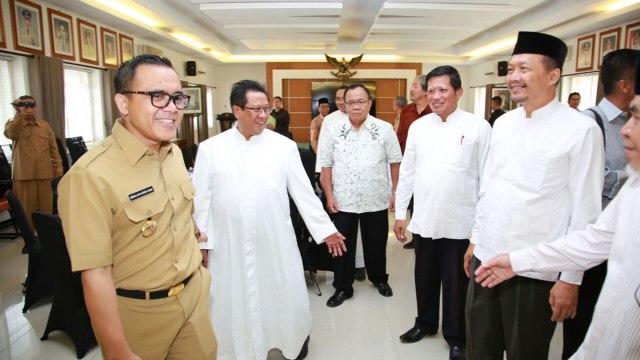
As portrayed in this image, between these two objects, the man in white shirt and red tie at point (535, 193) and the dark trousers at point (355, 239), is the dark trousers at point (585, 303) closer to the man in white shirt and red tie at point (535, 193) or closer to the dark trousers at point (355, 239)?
the man in white shirt and red tie at point (535, 193)

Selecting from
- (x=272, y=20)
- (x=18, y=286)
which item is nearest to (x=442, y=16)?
(x=272, y=20)

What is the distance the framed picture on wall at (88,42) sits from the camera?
686 centimetres

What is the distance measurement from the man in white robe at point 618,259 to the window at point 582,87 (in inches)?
346

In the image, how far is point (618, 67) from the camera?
205 cm

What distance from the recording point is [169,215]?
56.1 inches

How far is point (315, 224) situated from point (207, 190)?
0.63 m

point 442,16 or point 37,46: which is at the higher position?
point 442,16

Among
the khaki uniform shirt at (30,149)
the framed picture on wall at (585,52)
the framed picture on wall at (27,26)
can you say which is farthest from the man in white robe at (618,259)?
the framed picture on wall at (585,52)

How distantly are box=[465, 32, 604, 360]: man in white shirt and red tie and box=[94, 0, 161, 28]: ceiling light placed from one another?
6.55 meters

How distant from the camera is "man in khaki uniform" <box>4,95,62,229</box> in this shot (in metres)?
4.97

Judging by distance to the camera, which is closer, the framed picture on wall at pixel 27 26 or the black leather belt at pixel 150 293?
the black leather belt at pixel 150 293

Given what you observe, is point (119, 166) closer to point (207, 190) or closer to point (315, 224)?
point (207, 190)

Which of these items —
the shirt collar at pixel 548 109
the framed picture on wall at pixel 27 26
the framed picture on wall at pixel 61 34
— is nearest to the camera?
the shirt collar at pixel 548 109

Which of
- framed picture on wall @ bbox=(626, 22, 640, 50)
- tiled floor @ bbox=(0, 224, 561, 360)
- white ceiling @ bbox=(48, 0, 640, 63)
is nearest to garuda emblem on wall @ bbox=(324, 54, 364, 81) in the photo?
white ceiling @ bbox=(48, 0, 640, 63)
